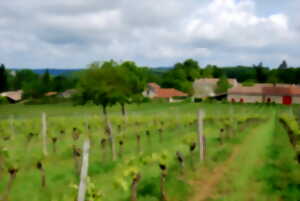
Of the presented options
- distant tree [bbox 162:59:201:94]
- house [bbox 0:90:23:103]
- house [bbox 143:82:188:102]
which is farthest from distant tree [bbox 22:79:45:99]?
distant tree [bbox 162:59:201:94]

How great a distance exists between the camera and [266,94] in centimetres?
6594

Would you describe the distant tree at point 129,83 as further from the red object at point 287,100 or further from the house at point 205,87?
the house at point 205,87

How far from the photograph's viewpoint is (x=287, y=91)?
6456 centimetres

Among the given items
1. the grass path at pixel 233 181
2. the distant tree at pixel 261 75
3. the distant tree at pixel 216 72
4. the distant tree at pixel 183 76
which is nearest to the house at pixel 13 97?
the distant tree at pixel 183 76

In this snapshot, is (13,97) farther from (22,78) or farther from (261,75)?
(261,75)

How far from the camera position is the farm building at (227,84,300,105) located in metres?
63.7

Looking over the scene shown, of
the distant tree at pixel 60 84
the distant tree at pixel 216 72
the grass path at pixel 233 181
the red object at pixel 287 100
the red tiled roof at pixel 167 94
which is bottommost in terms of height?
the red object at pixel 287 100

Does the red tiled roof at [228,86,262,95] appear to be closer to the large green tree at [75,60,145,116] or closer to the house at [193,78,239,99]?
the house at [193,78,239,99]

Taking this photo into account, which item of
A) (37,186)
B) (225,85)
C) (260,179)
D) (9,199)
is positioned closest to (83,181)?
(9,199)

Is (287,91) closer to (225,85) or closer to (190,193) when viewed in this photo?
(225,85)

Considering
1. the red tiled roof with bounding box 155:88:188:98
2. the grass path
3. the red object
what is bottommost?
the red object

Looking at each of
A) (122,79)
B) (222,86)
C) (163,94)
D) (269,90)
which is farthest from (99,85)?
(222,86)

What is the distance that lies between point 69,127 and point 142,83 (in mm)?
15552

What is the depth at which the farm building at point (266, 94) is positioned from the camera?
63.7 meters
